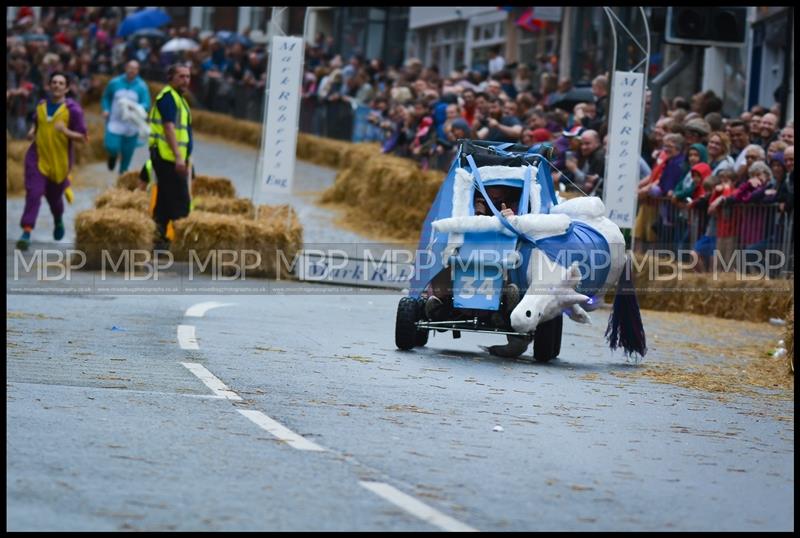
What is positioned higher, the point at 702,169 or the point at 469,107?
the point at 469,107

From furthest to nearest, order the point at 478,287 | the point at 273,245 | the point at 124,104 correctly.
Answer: the point at 124,104 → the point at 273,245 → the point at 478,287

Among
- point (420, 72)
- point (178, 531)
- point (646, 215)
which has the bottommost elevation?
point (178, 531)

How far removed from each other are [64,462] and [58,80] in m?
16.4

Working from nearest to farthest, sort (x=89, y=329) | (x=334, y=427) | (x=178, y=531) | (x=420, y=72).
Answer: (x=178, y=531) → (x=334, y=427) → (x=89, y=329) → (x=420, y=72)

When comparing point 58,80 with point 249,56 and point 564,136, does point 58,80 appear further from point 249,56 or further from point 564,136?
point 249,56

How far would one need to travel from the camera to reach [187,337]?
14.7 metres

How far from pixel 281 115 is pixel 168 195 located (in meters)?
1.76

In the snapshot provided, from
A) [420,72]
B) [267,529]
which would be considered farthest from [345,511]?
[420,72]

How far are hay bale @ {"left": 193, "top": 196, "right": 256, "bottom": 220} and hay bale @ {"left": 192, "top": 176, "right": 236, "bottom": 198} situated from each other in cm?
218

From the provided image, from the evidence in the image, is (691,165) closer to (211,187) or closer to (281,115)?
(281,115)

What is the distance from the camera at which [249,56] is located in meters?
49.1

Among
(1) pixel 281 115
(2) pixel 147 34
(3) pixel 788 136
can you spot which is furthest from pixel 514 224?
(2) pixel 147 34

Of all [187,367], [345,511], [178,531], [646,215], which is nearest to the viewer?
[178,531]

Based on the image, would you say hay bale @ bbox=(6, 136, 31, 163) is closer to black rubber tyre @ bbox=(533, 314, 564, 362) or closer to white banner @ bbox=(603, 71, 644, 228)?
white banner @ bbox=(603, 71, 644, 228)
